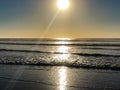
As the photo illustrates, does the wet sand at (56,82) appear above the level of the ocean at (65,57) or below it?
below

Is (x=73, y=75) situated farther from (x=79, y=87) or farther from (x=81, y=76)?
(x=79, y=87)

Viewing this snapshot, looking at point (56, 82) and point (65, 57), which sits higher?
point (65, 57)

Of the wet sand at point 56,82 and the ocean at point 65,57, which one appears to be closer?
the wet sand at point 56,82

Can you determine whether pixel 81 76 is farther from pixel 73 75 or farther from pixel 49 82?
pixel 49 82

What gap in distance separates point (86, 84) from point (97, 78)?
1.85m

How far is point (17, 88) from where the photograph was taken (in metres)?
13.0

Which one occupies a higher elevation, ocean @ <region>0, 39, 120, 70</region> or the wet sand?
ocean @ <region>0, 39, 120, 70</region>

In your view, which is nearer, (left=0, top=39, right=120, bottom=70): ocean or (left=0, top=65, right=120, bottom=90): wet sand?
(left=0, top=65, right=120, bottom=90): wet sand

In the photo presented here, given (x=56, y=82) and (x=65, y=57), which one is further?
(x=65, y=57)

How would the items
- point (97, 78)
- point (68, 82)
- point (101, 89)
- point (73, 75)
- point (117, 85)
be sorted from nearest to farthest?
point (101, 89)
point (117, 85)
point (68, 82)
point (97, 78)
point (73, 75)

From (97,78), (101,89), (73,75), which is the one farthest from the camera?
(73,75)

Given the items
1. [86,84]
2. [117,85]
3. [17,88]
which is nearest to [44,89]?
[17,88]

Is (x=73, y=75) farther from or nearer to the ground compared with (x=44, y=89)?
farther from the ground

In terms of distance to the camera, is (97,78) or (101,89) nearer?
(101,89)
